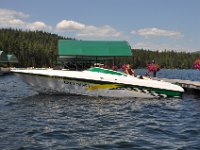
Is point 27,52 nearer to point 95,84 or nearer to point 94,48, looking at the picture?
point 94,48

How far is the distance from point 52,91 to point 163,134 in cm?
1146

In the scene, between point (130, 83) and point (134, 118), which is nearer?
point (134, 118)

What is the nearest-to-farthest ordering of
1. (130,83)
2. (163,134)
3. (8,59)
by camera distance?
(163,134)
(130,83)
(8,59)

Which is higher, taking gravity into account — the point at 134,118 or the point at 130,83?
the point at 130,83

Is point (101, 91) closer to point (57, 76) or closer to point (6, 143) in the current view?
point (57, 76)

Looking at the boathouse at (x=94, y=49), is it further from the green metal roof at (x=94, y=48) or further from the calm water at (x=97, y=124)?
the calm water at (x=97, y=124)

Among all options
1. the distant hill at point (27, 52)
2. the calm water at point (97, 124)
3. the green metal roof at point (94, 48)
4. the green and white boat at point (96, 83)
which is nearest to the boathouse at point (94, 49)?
the green metal roof at point (94, 48)

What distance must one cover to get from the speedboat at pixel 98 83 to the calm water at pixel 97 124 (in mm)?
1015

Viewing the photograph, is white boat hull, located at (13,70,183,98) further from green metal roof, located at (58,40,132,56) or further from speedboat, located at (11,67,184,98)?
green metal roof, located at (58,40,132,56)

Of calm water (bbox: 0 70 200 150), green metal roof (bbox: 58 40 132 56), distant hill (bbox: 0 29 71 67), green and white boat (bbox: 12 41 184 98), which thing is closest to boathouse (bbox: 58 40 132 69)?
A: green metal roof (bbox: 58 40 132 56)

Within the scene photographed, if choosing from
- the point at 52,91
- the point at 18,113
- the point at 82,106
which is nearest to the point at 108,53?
the point at 52,91

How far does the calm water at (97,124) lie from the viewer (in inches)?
417

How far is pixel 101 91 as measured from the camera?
21672 millimetres

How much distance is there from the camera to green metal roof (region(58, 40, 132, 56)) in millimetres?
38344
